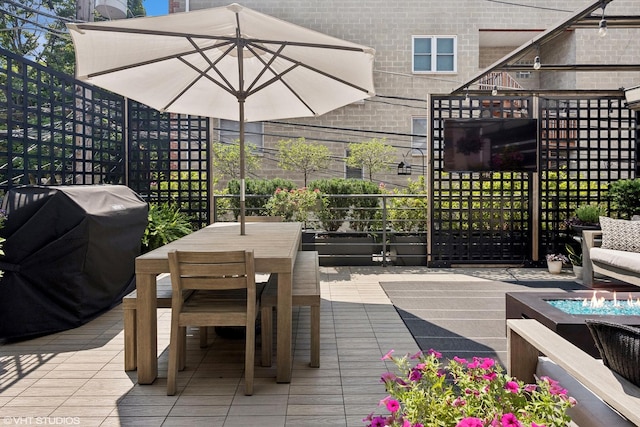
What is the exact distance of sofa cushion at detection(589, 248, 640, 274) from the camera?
15.1 feet

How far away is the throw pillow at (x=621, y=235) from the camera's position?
5.00 meters

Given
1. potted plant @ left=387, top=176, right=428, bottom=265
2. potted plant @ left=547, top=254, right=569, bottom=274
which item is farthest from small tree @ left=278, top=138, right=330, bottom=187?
potted plant @ left=547, top=254, right=569, bottom=274

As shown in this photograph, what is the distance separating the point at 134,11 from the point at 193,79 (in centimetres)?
1603

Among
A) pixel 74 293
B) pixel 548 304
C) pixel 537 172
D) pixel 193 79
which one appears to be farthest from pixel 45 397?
pixel 537 172

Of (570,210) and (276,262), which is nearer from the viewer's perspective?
(276,262)

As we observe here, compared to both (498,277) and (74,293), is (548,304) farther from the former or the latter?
(74,293)

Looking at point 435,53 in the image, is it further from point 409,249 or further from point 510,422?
point 510,422

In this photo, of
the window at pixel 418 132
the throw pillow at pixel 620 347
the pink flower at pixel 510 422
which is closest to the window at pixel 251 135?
the window at pixel 418 132

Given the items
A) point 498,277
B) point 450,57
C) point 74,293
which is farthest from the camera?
point 450,57

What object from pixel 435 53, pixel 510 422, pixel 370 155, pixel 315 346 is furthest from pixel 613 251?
pixel 435 53

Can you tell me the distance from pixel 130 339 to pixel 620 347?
2.64 meters

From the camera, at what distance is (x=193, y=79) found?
430 centimetres

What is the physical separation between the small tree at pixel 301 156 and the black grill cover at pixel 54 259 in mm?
6344

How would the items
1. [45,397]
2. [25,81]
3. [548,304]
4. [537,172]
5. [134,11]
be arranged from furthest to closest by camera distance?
[134,11] → [537,172] → [25,81] → [548,304] → [45,397]
